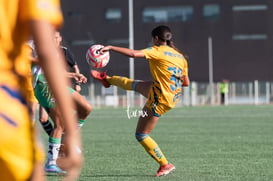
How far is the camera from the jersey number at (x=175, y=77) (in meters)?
7.77

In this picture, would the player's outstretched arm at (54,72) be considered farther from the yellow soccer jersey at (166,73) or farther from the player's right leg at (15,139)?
the yellow soccer jersey at (166,73)

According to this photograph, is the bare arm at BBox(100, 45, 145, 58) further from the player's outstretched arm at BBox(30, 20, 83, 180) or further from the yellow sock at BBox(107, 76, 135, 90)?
the player's outstretched arm at BBox(30, 20, 83, 180)

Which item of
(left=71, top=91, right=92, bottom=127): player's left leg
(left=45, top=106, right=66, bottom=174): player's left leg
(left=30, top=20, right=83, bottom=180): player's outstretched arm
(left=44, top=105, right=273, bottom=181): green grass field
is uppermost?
(left=30, top=20, right=83, bottom=180): player's outstretched arm

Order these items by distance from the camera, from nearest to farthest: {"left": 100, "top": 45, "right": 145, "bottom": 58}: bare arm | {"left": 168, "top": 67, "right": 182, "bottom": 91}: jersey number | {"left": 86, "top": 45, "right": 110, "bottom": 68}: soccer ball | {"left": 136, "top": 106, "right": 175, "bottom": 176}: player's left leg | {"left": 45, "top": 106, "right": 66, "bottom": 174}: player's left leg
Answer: {"left": 100, "top": 45, "right": 145, "bottom": 58}: bare arm, {"left": 136, "top": 106, "right": 175, "bottom": 176}: player's left leg, {"left": 168, "top": 67, "right": 182, "bottom": 91}: jersey number, {"left": 45, "top": 106, "right": 66, "bottom": 174}: player's left leg, {"left": 86, "top": 45, "right": 110, "bottom": 68}: soccer ball

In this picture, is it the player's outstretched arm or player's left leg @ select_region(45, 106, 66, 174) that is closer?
the player's outstretched arm

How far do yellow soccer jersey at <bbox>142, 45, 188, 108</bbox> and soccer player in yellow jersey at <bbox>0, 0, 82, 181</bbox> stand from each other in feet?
17.5

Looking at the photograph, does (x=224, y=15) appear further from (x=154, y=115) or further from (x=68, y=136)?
(x=68, y=136)

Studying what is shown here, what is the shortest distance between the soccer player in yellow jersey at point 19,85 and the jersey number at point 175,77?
216 inches

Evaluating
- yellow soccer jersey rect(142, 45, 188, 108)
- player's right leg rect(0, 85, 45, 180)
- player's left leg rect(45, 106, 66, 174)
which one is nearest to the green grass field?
player's left leg rect(45, 106, 66, 174)

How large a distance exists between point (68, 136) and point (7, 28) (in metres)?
0.45

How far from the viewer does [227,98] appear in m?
49.2

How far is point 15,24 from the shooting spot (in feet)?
7.60

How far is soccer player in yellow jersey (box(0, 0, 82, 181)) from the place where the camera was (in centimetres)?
225

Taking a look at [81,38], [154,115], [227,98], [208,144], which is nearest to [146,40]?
[81,38]
